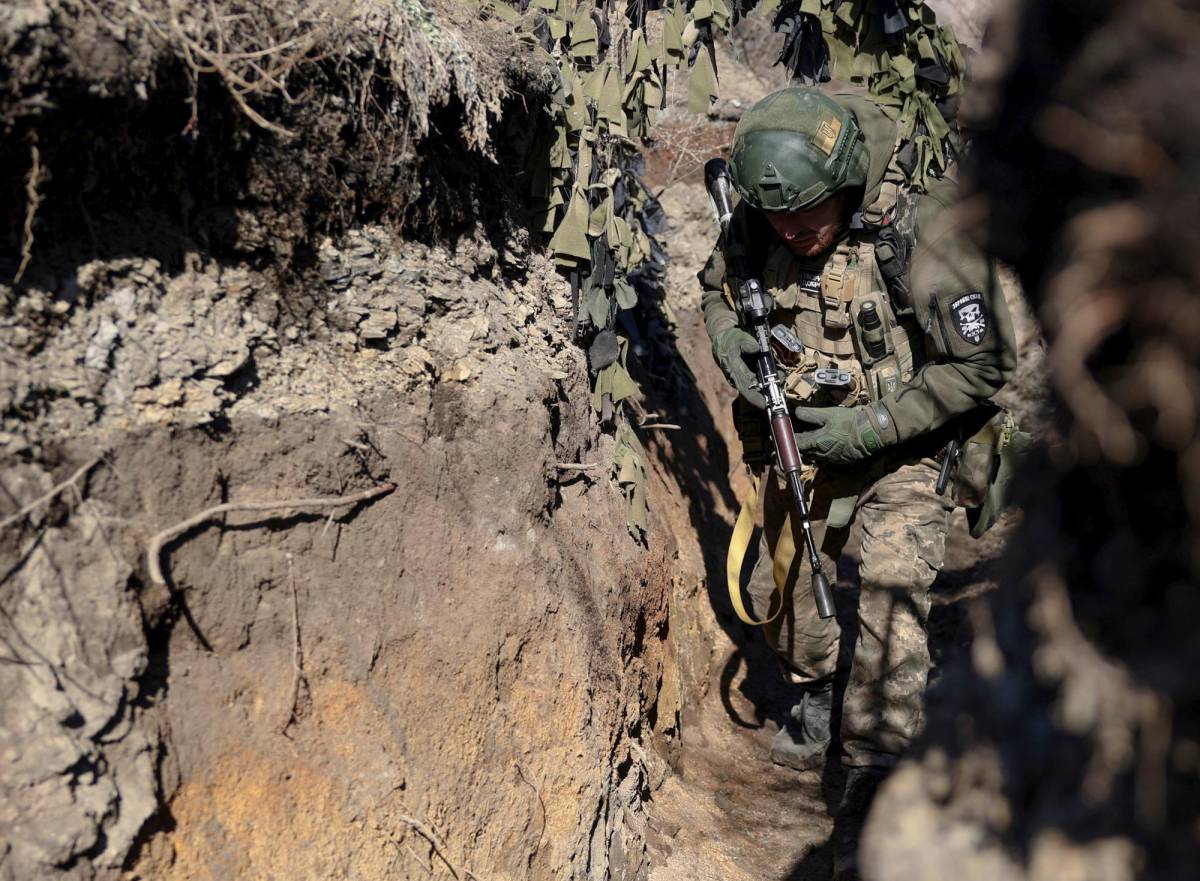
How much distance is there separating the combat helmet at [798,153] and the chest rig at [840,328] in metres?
0.30

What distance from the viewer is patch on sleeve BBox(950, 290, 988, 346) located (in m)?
3.55

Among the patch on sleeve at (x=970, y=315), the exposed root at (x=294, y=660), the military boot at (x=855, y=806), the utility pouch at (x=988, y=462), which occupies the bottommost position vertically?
the military boot at (x=855, y=806)

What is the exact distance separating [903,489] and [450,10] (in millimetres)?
2385

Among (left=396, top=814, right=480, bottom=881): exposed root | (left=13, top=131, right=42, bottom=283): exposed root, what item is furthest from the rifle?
(left=13, top=131, right=42, bottom=283): exposed root

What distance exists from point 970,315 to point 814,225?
26.0 inches

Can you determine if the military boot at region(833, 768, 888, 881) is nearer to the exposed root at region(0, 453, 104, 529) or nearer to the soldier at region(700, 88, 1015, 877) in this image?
the soldier at region(700, 88, 1015, 877)

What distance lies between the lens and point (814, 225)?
3824 millimetres

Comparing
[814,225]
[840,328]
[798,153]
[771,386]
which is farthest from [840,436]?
[798,153]

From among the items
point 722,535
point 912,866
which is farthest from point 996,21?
point 722,535

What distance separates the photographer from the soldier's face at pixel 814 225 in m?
3.79

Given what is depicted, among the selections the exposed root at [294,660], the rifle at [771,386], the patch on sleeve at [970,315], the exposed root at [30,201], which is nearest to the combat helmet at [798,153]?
the rifle at [771,386]

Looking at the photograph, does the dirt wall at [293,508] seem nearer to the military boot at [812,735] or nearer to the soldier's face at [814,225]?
the soldier's face at [814,225]

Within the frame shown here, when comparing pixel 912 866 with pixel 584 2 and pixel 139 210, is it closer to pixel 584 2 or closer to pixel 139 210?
pixel 139 210

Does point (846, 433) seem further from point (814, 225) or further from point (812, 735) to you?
point (812, 735)
